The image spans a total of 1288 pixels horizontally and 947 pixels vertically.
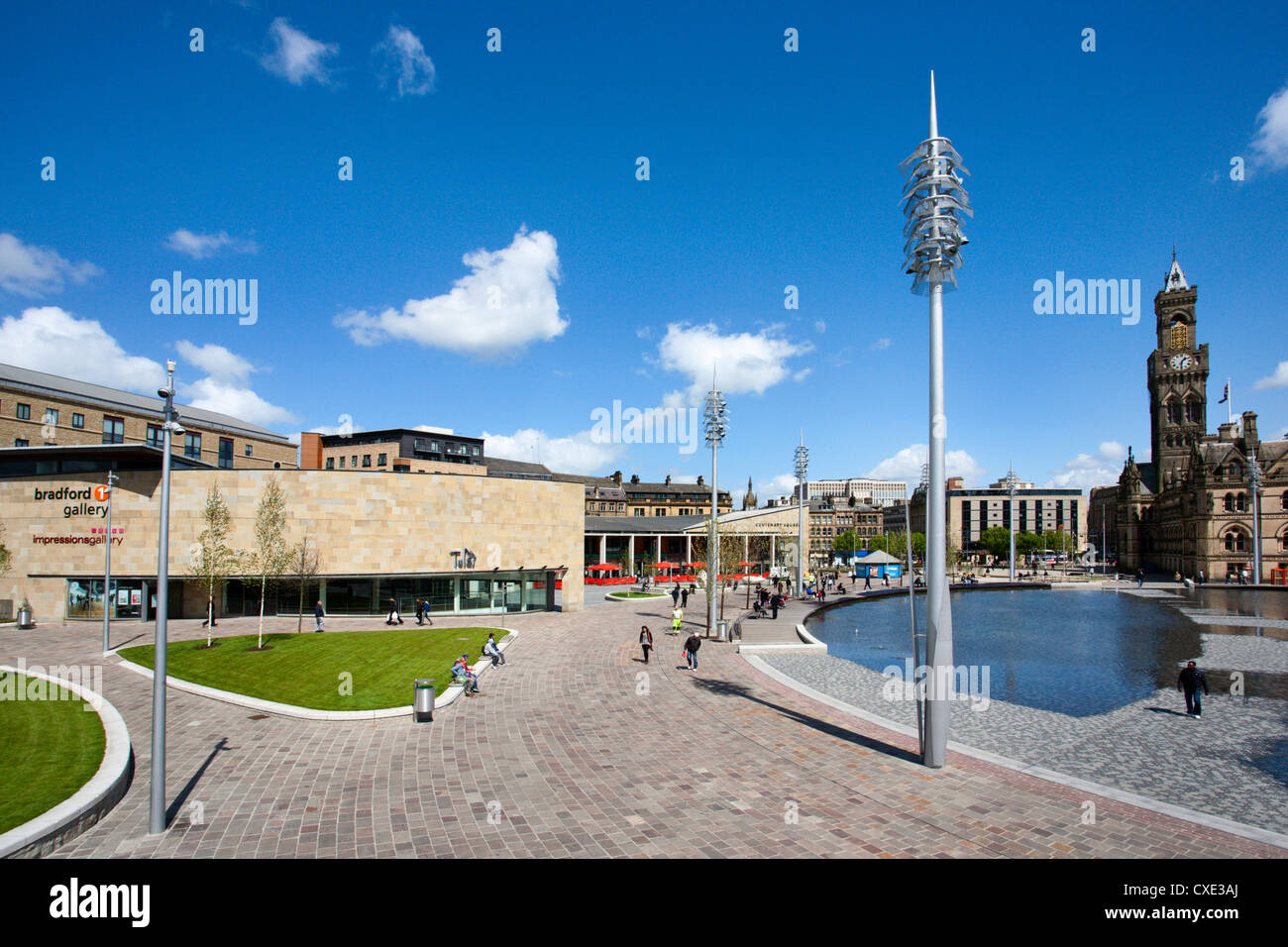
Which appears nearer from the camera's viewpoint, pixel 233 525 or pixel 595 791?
pixel 595 791

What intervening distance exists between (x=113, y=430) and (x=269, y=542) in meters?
31.6

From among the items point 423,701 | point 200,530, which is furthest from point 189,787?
point 200,530

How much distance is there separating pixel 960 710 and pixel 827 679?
15.6 feet

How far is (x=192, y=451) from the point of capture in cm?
5172

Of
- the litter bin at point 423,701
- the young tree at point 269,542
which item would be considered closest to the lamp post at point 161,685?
the litter bin at point 423,701

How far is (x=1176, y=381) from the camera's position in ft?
374

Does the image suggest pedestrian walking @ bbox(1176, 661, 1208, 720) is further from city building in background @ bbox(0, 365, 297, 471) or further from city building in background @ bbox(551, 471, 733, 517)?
city building in background @ bbox(551, 471, 733, 517)

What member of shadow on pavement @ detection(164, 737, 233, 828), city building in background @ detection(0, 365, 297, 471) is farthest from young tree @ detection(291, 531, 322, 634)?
shadow on pavement @ detection(164, 737, 233, 828)

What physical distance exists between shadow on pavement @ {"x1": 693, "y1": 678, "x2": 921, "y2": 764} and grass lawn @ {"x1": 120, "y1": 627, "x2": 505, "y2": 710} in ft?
28.2

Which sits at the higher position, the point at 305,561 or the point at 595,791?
the point at 305,561

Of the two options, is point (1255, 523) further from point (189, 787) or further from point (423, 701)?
point (189, 787)

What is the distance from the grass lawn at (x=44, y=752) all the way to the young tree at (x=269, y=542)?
8.98m

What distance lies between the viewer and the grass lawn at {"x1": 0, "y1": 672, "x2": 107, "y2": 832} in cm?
1027
